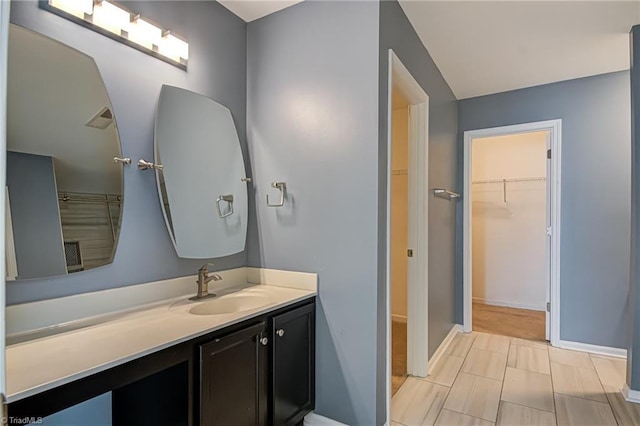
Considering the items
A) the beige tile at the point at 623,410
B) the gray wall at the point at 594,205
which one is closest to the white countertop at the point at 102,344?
the beige tile at the point at 623,410

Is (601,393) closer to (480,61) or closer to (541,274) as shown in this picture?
(541,274)

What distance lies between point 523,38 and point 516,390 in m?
2.50

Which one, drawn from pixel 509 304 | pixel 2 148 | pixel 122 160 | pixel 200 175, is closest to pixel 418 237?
pixel 200 175

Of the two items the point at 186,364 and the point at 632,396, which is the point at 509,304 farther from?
the point at 186,364

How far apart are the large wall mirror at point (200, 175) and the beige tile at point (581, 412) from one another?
2.22 meters

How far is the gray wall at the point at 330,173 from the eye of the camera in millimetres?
1710

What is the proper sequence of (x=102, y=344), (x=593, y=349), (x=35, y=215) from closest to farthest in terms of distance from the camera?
(x=102, y=344), (x=35, y=215), (x=593, y=349)

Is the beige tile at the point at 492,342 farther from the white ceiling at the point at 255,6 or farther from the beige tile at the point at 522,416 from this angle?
the white ceiling at the point at 255,6

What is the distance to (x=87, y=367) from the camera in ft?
3.04

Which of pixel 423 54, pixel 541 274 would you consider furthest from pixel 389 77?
pixel 541 274

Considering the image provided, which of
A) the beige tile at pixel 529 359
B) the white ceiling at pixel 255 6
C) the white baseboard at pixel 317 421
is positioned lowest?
the beige tile at pixel 529 359

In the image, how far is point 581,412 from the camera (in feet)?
6.55

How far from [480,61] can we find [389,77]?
1393 millimetres

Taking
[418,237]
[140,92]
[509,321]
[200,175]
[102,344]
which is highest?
[140,92]
